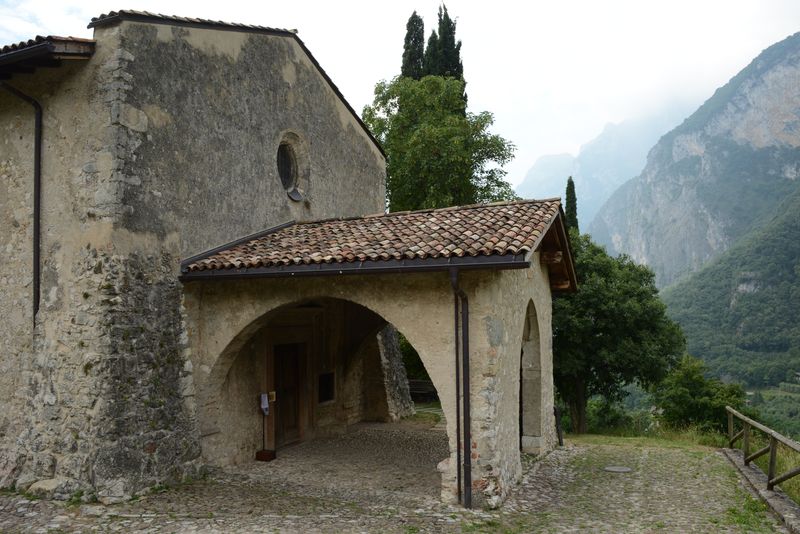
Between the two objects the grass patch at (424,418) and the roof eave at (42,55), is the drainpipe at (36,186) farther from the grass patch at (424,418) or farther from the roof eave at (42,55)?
the grass patch at (424,418)

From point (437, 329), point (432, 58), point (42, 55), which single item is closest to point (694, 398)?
point (437, 329)

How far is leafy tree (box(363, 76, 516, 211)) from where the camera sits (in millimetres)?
20875

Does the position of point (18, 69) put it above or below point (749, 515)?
above

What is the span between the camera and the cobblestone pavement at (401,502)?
6625mm

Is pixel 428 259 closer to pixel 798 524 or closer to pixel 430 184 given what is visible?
pixel 798 524

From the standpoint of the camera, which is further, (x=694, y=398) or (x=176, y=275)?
(x=694, y=398)

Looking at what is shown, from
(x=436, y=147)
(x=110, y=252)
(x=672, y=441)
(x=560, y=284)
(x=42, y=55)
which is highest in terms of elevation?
(x=436, y=147)

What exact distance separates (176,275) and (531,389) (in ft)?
20.2

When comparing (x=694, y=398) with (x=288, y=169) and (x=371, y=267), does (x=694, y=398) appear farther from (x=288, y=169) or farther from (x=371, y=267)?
(x=371, y=267)

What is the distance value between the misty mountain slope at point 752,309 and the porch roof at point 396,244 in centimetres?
3083

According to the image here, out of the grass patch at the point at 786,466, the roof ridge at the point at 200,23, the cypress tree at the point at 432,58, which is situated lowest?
the grass patch at the point at 786,466

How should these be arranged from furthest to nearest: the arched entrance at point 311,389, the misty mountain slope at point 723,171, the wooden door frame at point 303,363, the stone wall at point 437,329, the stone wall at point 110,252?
1. the misty mountain slope at point 723,171
2. the wooden door frame at point 303,363
3. the arched entrance at point 311,389
4. the stone wall at point 110,252
5. the stone wall at point 437,329

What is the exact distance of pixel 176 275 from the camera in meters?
8.41

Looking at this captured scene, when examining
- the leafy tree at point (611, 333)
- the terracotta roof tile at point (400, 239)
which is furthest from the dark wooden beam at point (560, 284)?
the leafy tree at point (611, 333)
